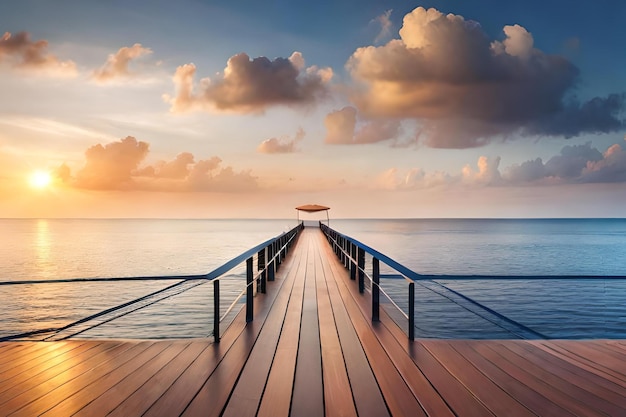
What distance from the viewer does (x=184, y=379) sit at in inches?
116

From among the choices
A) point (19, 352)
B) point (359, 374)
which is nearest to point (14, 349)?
point (19, 352)

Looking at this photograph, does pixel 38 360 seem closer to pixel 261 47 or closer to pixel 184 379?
pixel 184 379

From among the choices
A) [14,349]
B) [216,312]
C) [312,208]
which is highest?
[312,208]

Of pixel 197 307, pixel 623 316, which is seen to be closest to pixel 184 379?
pixel 197 307

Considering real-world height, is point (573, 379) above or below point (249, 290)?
below

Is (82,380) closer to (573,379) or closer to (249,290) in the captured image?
(249,290)

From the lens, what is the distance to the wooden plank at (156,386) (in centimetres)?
246

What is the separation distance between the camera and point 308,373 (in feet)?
10.1

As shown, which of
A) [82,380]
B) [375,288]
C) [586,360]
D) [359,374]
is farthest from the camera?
[375,288]

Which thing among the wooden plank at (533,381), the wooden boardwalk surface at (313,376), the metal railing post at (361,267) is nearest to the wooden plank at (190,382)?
the wooden boardwalk surface at (313,376)

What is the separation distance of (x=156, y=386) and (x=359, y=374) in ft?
4.74

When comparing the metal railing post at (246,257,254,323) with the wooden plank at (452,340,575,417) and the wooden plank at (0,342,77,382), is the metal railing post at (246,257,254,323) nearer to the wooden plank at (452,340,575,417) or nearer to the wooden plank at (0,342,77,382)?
the wooden plank at (0,342,77,382)

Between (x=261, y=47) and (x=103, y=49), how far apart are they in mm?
6236

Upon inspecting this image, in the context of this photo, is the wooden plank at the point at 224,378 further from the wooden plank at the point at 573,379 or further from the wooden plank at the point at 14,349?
the wooden plank at the point at 573,379
